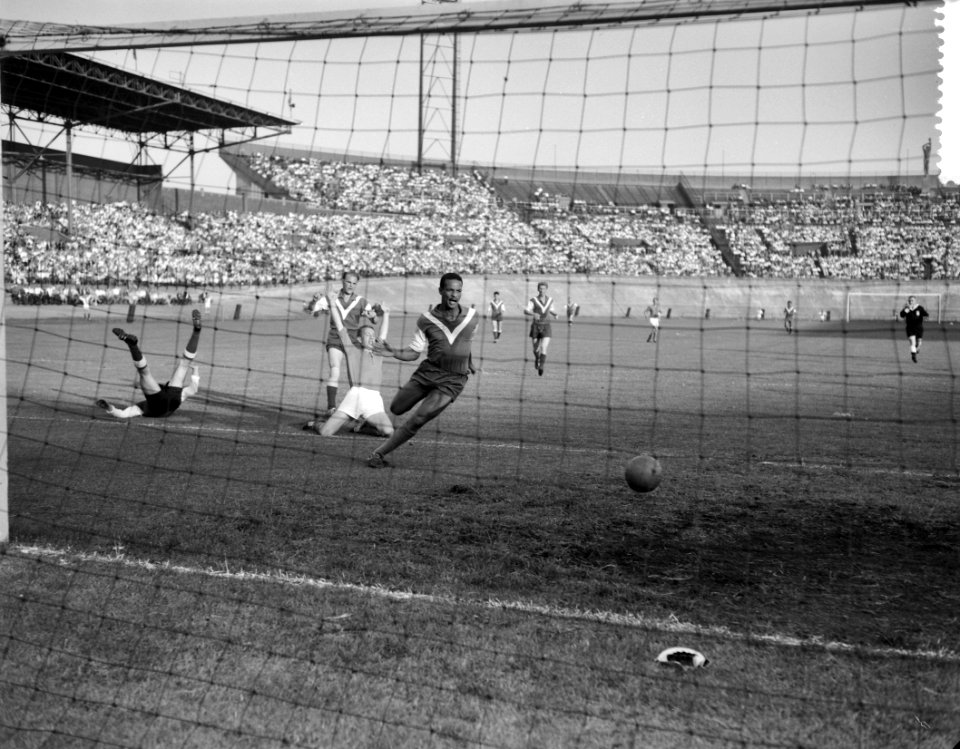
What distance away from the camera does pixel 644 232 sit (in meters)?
39.2

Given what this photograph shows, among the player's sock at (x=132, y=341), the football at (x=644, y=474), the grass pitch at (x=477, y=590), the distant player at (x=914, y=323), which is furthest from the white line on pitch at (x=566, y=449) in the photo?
the distant player at (x=914, y=323)

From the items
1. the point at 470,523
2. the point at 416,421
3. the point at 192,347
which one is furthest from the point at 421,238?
the point at 470,523

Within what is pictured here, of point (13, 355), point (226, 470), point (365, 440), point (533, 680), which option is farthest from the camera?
point (13, 355)

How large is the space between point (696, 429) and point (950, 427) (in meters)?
3.44

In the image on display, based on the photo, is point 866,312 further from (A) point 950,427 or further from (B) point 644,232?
(A) point 950,427

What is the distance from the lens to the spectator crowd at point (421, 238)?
22516mm

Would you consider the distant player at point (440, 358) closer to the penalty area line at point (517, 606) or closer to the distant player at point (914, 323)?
the penalty area line at point (517, 606)

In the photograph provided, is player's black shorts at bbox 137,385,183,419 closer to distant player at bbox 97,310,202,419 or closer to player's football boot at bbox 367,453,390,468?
distant player at bbox 97,310,202,419

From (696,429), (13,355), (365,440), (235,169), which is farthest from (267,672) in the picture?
(235,169)

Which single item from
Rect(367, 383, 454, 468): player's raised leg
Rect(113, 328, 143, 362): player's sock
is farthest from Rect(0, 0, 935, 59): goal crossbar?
Rect(113, 328, 143, 362): player's sock

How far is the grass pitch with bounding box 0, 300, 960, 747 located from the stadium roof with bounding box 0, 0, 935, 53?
3.14 metres

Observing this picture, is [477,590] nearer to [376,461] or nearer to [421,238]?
[376,461]

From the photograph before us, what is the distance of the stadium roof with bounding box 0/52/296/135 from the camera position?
807 centimetres

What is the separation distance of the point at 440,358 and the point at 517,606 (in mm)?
4053
